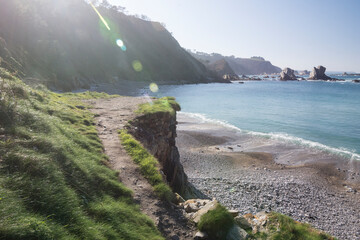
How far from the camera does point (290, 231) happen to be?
5.89 meters

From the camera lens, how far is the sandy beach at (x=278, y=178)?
565 inches

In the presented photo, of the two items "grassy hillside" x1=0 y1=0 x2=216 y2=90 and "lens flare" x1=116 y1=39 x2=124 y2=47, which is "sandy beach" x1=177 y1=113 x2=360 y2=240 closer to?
"grassy hillside" x1=0 y1=0 x2=216 y2=90

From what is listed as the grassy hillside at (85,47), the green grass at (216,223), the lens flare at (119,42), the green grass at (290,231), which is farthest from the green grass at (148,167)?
the lens flare at (119,42)

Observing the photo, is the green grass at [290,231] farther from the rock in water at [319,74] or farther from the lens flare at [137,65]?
the rock in water at [319,74]

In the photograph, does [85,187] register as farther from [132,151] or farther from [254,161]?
[254,161]

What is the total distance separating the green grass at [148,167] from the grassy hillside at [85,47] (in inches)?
438

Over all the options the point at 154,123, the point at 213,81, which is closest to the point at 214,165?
the point at 154,123

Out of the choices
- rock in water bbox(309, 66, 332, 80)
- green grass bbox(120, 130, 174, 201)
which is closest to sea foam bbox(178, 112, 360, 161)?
green grass bbox(120, 130, 174, 201)

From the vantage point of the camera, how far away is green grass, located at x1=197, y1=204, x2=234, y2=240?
515 centimetres

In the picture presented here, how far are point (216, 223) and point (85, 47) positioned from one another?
97235 mm

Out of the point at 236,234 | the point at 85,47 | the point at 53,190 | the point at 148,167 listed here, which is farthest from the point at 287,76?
the point at 53,190

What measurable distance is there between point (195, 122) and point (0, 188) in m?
38.0

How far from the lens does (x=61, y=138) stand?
6.14 meters

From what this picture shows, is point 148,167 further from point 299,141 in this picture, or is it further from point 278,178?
point 299,141
